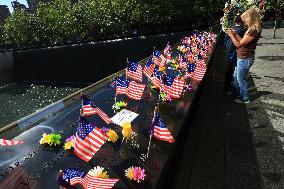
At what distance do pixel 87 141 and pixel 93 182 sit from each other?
89cm

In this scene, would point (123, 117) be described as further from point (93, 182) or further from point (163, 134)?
point (93, 182)

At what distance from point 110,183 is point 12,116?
657 inches

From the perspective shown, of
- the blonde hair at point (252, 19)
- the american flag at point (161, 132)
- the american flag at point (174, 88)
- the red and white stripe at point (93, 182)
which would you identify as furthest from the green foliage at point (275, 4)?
the red and white stripe at point (93, 182)

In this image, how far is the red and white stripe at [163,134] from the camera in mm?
4352

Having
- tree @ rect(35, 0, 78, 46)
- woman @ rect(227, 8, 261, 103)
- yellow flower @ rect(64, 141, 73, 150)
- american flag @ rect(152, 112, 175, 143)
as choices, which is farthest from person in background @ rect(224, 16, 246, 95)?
tree @ rect(35, 0, 78, 46)

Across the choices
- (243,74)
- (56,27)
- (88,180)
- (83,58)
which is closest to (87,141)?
(88,180)

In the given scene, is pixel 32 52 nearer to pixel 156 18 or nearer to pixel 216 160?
pixel 156 18

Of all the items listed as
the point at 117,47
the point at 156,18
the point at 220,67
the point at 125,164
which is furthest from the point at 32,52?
the point at 125,164

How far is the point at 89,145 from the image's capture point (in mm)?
3955

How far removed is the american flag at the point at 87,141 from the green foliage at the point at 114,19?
25.9 m

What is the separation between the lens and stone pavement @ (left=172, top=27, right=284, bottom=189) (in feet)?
18.9

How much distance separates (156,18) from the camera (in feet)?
103

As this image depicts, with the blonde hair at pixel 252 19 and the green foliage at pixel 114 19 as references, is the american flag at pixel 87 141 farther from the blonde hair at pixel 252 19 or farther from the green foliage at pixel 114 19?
the green foliage at pixel 114 19

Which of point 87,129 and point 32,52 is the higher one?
point 87,129
